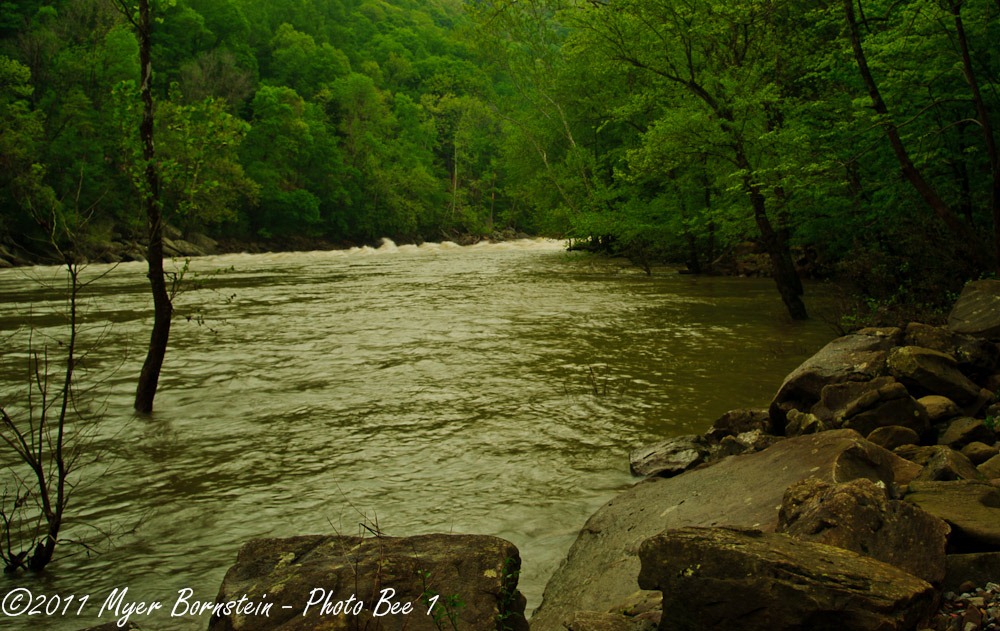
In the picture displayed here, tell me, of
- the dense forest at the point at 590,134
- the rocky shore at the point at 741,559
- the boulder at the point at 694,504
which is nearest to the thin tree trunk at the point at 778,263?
the dense forest at the point at 590,134

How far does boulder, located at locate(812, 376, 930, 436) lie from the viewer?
677 centimetres

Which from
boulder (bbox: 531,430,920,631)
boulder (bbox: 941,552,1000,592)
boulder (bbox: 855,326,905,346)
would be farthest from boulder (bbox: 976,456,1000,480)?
boulder (bbox: 855,326,905,346)

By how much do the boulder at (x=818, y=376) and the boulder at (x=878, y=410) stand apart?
702 mm

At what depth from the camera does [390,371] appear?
42.0ft

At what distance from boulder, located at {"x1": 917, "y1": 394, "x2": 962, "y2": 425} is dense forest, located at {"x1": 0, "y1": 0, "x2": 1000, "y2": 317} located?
5.02m

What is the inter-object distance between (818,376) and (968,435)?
1.99 m

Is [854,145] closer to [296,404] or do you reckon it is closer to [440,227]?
[296,404]

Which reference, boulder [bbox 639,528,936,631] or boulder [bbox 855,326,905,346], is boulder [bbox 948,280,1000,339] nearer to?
boulder [bbox 855,326,905,346]

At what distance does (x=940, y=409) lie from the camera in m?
7.11

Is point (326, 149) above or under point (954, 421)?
above

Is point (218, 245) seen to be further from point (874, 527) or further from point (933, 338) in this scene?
point (874, 527)

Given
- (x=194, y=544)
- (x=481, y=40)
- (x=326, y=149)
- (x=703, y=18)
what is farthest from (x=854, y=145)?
(x=326, y=149)

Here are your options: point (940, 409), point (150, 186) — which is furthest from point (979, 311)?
point (150, 186)

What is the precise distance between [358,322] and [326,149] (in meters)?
68.7
